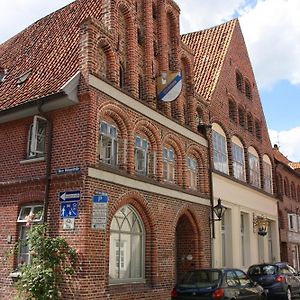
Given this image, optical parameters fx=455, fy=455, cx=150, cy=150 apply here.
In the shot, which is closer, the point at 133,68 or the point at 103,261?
the point at 103,261

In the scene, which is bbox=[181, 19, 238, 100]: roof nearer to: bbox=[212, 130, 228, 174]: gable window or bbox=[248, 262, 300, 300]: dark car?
bbox=[212, 130, 228, 174]: gable window

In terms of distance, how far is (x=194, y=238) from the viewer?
61.6 feet

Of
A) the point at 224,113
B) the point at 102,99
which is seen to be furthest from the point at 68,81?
the point at 224,113

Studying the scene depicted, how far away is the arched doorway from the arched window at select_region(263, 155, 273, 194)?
1118cm

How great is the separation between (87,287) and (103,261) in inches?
39.0

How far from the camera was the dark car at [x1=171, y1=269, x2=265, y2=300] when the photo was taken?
12656 millimetres

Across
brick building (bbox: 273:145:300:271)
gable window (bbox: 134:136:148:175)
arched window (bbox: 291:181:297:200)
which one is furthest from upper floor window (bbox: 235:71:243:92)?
gable window (bbox: 134:136:148:175)

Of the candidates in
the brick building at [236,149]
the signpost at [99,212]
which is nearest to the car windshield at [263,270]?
the brick building at [236,149]

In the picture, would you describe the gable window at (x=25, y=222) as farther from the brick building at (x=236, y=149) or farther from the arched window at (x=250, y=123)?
the arched window at (x=250, y=123)

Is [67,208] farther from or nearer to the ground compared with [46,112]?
nearer to the ground

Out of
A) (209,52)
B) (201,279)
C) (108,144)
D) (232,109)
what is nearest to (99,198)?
(108,144)

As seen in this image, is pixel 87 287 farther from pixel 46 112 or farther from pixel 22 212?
pixel 46 112

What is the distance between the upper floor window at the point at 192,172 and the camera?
1920 cm

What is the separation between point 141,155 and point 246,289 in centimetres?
565
